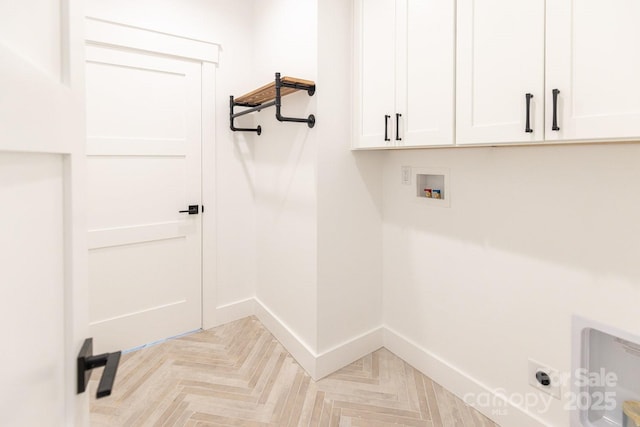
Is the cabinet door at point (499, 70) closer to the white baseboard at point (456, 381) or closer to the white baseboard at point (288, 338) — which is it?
the white baseboard at point (456, 381)

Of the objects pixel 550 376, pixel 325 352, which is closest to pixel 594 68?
pixel 550 376

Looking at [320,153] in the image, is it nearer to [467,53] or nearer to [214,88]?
[467,53]

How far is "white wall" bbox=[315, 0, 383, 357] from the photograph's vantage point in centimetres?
205

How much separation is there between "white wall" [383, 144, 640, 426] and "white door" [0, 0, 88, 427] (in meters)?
1.72

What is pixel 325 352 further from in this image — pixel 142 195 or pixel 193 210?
pixel 142 195

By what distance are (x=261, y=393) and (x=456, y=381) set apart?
1.12m

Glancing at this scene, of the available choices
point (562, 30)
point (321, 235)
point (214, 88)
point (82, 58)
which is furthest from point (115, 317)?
point (562, 30)

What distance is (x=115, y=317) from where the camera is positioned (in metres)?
2.39

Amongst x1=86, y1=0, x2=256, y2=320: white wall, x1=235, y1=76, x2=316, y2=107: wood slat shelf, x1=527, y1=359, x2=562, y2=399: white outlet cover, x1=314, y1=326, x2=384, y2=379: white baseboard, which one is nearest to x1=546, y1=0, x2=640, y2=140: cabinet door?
x1=527, y1=359, x2=562, y2=399: white outlet cover

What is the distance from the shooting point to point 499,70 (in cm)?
135

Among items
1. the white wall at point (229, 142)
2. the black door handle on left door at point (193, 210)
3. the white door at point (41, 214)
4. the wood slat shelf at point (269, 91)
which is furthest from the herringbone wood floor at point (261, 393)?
the wood slat shelf at point (269, 91)

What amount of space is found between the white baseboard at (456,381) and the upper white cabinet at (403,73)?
1304mm

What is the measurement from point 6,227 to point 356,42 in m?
2.07

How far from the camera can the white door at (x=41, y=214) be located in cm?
41
